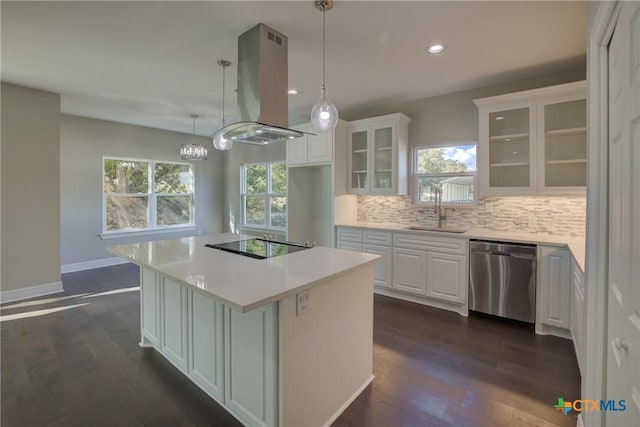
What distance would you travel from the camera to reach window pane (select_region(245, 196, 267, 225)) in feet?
20.4

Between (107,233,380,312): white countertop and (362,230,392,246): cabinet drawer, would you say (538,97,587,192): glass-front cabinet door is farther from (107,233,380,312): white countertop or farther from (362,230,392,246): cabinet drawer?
(107,233,380,312): white countertop

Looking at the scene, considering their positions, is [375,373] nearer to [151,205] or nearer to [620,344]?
[620,344]

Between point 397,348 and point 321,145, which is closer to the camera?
point 397,348

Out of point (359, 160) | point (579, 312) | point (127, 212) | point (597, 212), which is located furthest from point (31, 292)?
point (579, 312)

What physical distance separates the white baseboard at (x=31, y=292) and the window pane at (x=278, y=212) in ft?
11.1

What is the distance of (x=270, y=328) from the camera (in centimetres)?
146

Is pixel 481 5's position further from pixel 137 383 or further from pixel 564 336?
pixel 137 383

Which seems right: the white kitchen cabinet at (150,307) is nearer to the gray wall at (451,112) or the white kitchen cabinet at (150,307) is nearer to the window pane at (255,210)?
the gray wall at (451,112)

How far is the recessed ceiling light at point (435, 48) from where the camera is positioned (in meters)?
2.55

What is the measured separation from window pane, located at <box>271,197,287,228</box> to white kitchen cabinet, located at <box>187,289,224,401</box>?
3.86 m

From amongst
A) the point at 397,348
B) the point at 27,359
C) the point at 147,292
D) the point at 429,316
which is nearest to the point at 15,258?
the point at 27,359

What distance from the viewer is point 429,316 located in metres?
3.24

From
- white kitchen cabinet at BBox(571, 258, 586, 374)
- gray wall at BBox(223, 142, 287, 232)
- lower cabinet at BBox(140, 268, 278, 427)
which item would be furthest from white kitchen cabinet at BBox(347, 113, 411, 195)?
lower cabinet at BBox(140, 268, 278, 427)

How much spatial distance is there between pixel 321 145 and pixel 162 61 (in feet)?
6.83
